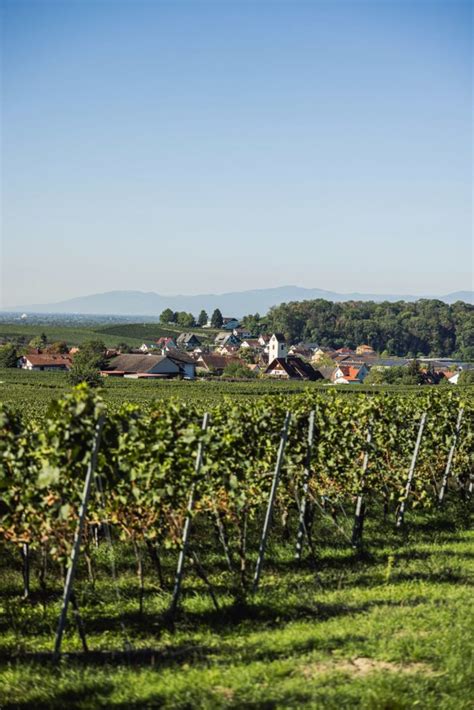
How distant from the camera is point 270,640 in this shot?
7.09 m

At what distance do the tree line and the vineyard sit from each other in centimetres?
16698

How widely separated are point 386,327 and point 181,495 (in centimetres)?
17844

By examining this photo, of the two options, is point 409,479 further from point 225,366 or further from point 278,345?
point 278,345

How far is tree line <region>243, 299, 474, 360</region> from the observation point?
181875mm

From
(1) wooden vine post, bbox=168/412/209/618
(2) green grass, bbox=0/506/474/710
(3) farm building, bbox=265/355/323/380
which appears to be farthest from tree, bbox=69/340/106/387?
(1) wooden vine post, bbox=168/412/209/618

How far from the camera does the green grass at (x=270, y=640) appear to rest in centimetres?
582

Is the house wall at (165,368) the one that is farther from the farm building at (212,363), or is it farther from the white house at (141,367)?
the farm building at (212,363)

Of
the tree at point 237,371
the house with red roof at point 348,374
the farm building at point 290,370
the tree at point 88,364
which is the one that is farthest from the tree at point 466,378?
the tree at point 88,364

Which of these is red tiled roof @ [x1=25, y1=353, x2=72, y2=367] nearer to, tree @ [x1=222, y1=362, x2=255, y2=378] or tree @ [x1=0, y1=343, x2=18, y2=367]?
tree @ [x1=0, y1=343, x2=18, y2=367]

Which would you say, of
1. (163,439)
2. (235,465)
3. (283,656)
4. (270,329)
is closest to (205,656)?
(283,656)

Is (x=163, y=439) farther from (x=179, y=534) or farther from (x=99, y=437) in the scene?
(x=99, y=437)

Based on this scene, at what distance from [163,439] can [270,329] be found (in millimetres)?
186881

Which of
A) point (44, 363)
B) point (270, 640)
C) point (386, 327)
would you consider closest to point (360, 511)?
point (270, 640)

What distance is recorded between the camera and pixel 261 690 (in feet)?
19.0
